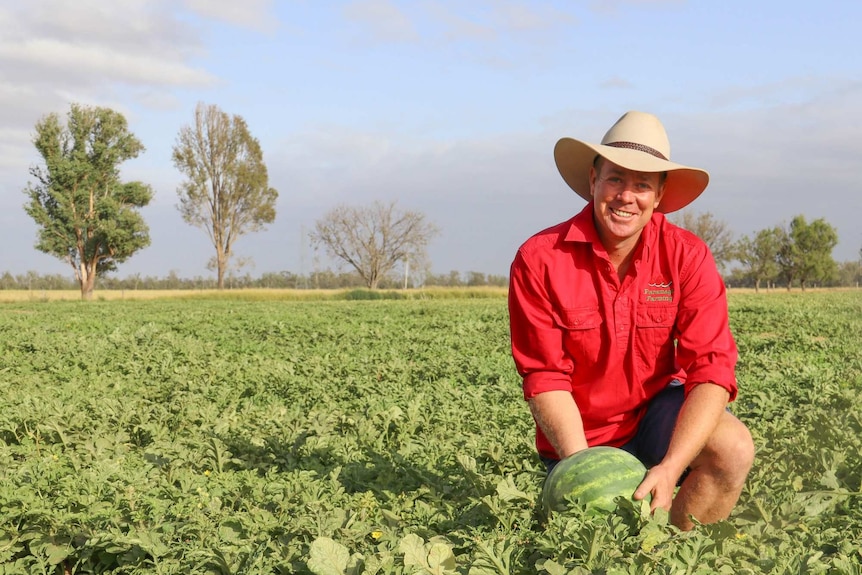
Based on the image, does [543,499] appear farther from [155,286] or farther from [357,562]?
[155,286]

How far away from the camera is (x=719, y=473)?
11.6 ft

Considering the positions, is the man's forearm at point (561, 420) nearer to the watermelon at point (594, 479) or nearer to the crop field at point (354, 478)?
the watermelon at point (594, 479)

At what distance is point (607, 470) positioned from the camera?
10.5ft

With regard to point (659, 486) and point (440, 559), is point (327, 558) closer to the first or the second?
point (440, 559)

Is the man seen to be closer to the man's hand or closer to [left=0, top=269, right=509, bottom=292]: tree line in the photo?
the man's hand

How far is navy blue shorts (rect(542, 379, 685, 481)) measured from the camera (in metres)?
3.66

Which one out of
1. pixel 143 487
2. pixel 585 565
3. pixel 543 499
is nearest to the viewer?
pixel 585 565

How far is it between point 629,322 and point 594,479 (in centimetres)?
87

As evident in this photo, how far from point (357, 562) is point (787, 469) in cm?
289

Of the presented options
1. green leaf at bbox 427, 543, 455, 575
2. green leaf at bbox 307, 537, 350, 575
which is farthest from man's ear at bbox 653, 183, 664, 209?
green leaf at bbox 307, 537, 350, 575

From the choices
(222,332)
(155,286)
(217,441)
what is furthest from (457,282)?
(217,441)

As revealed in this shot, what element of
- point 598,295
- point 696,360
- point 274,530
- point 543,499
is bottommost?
point 274,530

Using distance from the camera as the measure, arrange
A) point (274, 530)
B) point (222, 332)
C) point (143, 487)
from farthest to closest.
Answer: point (222, 332)
point (143, 487)
point (274, 530)

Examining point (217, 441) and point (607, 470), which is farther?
point (217, 441)
